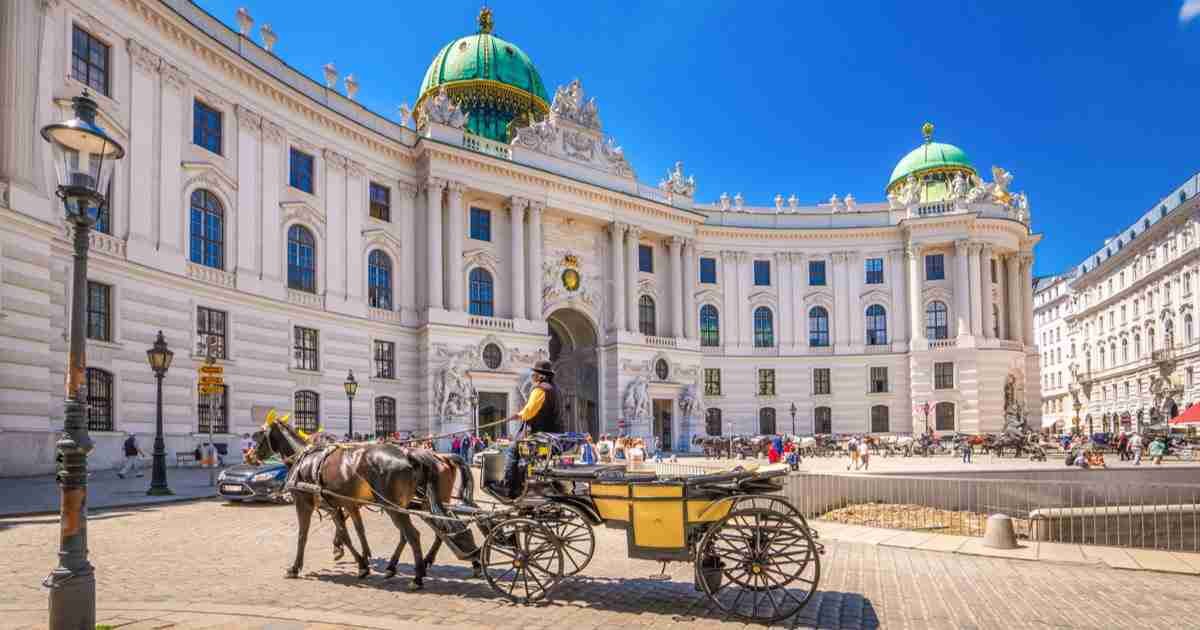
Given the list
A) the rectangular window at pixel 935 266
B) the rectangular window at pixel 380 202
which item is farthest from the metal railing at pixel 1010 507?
the rectangular window at pixel 935 266

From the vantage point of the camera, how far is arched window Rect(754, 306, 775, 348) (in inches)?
2283

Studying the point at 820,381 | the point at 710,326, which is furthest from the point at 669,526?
the point at 820,381

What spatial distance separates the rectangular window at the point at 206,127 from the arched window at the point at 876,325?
44.0m

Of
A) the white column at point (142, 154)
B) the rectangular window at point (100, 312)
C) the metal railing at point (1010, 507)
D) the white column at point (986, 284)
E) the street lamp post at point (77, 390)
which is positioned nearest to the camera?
the street lamp post at point (77, 390)

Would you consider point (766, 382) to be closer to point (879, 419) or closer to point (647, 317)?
point (879, 419)

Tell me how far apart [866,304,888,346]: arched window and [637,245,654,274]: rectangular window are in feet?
57.0

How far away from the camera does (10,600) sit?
27.9 ft

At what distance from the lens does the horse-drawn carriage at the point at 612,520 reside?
816 centimetres

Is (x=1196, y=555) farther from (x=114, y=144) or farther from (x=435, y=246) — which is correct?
(x=435, y=246)

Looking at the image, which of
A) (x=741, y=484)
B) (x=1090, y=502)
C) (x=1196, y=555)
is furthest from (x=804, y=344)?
(x=741, y=484)

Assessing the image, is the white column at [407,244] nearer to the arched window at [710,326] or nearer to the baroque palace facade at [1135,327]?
the arched window at [710,326]

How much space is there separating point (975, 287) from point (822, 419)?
45.3 feet

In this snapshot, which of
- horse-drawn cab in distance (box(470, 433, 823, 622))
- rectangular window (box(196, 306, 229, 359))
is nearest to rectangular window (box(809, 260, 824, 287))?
rectangular window (box(196, 306, 229, 359))

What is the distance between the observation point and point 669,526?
8430 millimetres
